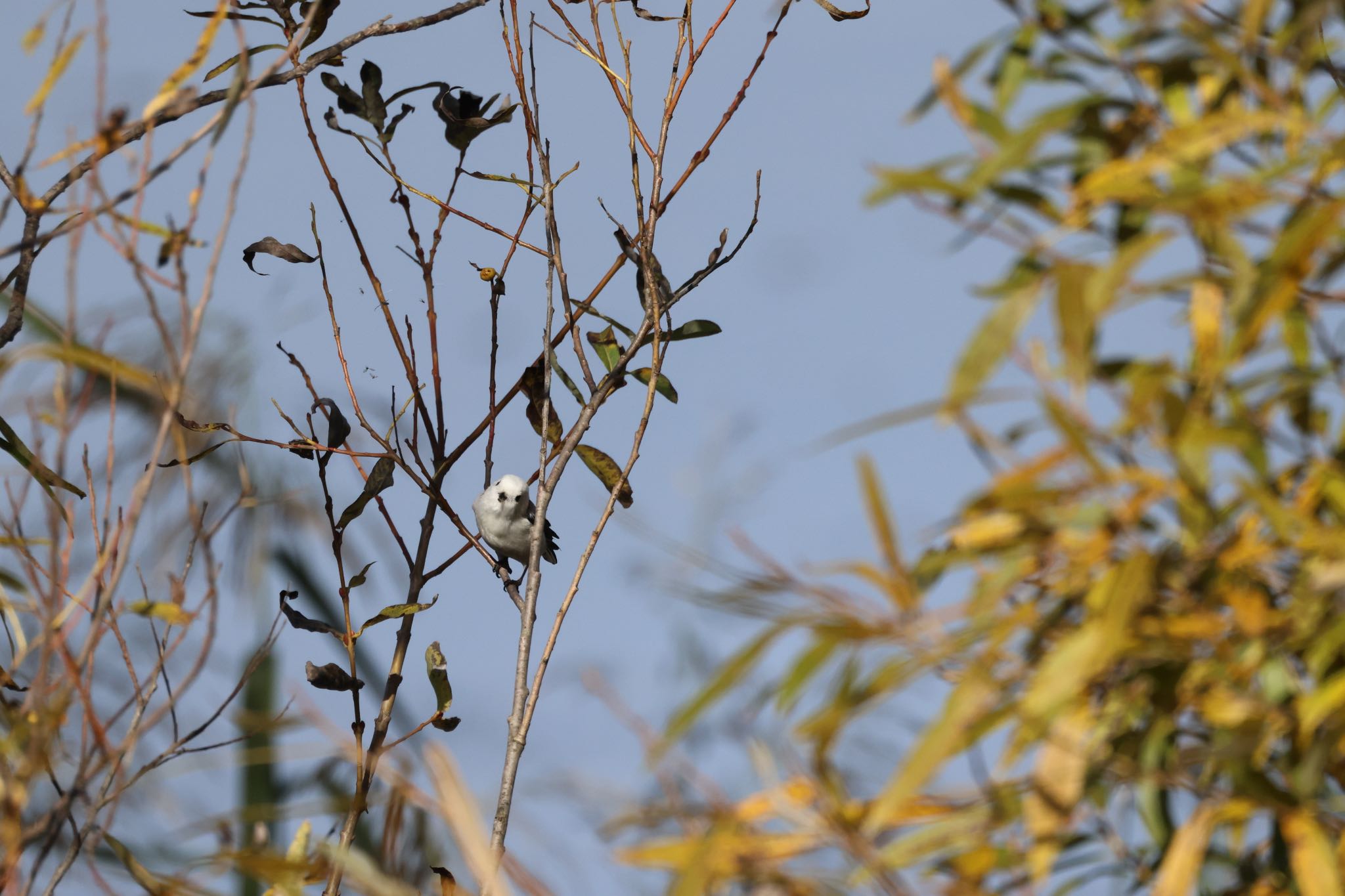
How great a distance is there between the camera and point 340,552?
3.99 feet

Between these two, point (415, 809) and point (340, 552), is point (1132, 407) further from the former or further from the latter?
point (340, 552)

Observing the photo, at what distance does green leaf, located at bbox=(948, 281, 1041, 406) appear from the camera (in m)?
0.63

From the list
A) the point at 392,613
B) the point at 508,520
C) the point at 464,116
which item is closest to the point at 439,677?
the point at 392,613

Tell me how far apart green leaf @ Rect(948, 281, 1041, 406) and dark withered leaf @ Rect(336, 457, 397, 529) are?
0.74 meters

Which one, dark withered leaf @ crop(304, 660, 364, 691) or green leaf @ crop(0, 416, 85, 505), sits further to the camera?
dark withered leaf @ crop(304, 660, 364, 691)

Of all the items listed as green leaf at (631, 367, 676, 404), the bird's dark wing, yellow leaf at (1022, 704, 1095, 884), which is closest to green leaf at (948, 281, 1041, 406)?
yellow leaf at (1022, 704, 1095, 884)

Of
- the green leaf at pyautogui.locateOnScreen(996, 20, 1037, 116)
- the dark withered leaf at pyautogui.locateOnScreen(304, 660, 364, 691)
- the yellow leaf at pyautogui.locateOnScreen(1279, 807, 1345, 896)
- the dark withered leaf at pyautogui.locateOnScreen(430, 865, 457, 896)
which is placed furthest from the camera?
the dark withered leaf at pyautogui.locateOnScreen(304, 660, 364, 691)

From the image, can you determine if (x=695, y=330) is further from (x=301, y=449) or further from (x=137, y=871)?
(x=137, y=871)

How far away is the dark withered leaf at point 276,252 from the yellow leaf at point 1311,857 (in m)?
0.99

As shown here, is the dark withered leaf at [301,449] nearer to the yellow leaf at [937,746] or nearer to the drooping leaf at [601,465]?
the drooping leaf at [601,465]

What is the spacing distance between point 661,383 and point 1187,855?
29.9 inches

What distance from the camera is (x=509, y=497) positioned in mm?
2738

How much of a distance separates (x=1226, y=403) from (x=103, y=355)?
69cm

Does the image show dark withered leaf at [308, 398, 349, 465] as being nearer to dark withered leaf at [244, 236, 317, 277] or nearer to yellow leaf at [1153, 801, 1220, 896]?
dark withered leaf at [244, 236, 317, 277]
